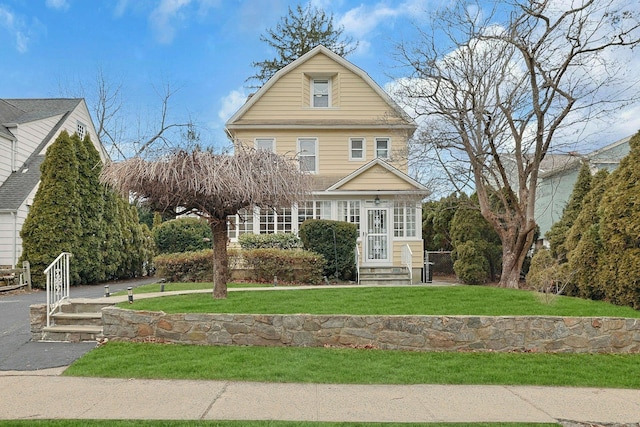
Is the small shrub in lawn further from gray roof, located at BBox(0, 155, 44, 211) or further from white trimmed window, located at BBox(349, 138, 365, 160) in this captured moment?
white trimmed window, located at BBox(349, 138, 365, 160)

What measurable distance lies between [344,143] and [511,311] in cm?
1101

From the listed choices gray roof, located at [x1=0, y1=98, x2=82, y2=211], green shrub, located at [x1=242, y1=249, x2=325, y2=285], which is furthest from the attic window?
green shrub, located at [x1=242, y1=249, x2=325, y2=285]

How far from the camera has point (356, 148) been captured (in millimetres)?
17375

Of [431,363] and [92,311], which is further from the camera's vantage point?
[92,311]

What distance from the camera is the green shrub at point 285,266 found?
42.1ft

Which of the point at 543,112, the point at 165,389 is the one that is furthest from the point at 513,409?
the point at 543,112

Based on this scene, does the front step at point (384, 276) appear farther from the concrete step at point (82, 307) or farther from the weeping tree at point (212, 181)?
the concrete step at point (82, 307)

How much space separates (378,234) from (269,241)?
12.8ft

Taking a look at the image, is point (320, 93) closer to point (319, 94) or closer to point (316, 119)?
point (319, 94)

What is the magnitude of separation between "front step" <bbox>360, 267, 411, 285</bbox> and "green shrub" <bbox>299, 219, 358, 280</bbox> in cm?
73

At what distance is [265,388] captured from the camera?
17.0 feet

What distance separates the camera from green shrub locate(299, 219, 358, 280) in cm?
1402

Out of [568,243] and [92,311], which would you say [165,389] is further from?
Answer: [568,243]

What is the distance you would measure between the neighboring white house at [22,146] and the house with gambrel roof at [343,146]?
7.50 m
